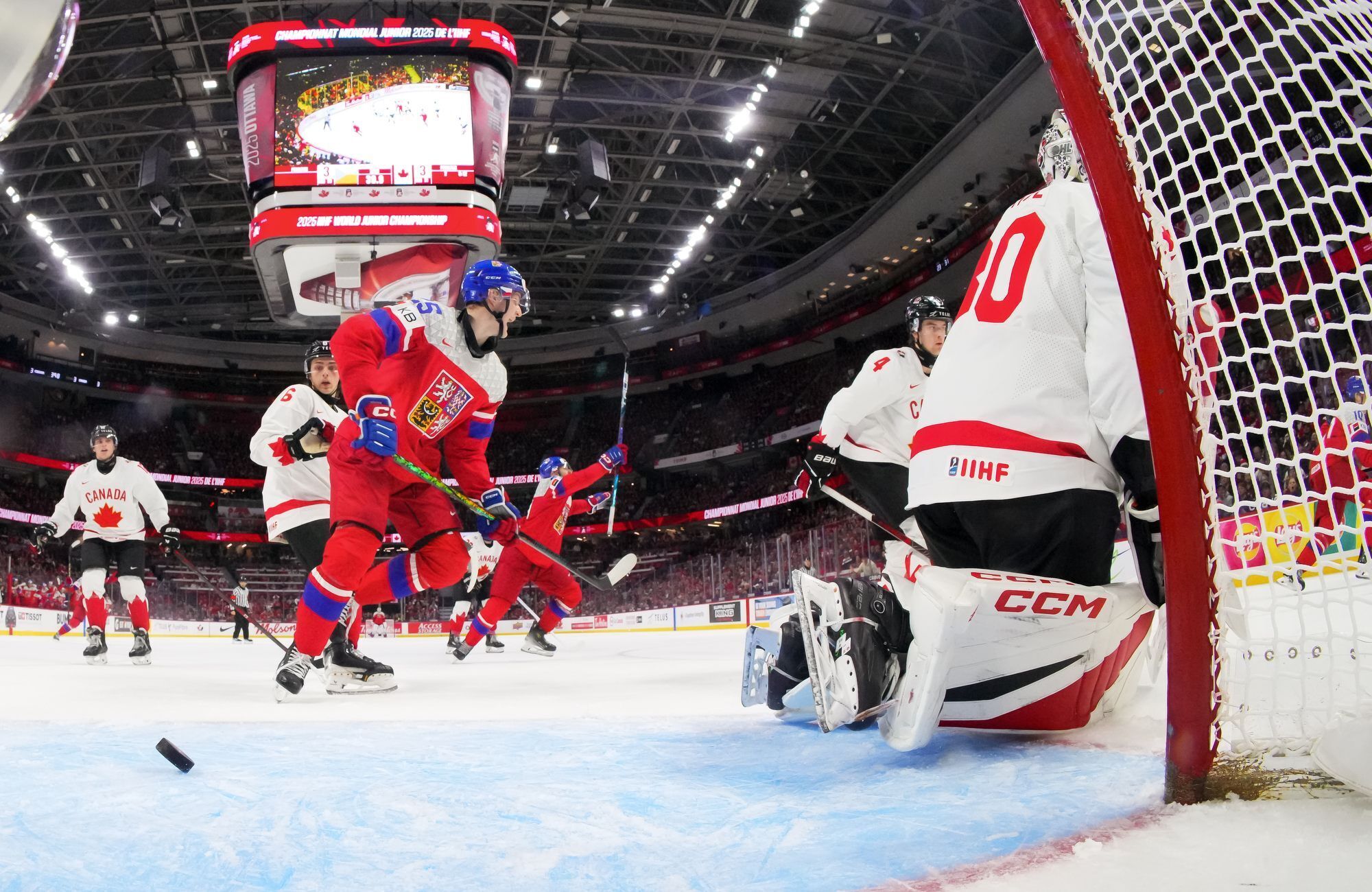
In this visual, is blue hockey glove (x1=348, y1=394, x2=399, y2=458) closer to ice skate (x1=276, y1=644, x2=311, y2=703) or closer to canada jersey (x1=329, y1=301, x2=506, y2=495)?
canada jersey (x1=329, y1=301, x2=506, y2=495)

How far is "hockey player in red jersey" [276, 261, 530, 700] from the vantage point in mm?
3031

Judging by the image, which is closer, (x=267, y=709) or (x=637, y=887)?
(x=637, y=887)

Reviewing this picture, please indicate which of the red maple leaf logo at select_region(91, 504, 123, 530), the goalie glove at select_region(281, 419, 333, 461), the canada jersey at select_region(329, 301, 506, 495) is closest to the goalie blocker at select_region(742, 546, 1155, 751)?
the canada jersey at select_region(329, 301, 506, 495)

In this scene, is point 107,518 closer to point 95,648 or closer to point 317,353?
point 95,648

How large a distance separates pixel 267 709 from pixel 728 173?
1706cm

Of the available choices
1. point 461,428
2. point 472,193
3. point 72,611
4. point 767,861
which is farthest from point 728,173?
point 767,861

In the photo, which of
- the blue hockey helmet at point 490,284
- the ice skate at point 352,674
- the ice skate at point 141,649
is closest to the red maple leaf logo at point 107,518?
the ice skate at point 141,649

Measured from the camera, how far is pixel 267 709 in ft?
9.16

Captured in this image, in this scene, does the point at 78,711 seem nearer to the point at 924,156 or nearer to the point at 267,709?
the point at 267,709

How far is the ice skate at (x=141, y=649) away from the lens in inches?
225

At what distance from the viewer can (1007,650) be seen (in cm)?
153

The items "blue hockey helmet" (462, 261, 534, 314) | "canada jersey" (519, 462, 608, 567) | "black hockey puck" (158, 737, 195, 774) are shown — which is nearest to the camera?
"black hockey puck" (158, 737, 195, 774)

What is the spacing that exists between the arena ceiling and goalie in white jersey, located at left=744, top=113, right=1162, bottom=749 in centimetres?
1137

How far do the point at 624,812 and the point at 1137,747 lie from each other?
0.90 m
